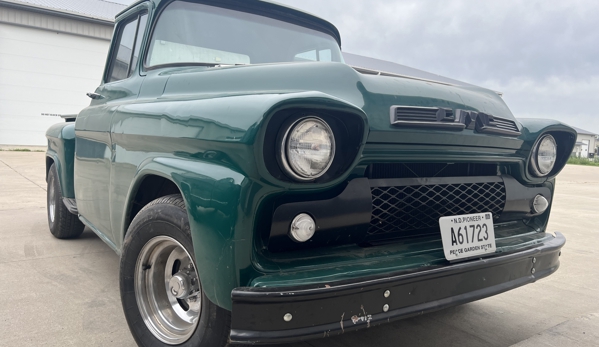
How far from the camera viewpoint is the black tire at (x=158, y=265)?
165 centimetres

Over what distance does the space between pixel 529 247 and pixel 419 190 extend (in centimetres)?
64

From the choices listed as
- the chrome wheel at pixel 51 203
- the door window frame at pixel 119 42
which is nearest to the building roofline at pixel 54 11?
the chrome wheel at pixel 51 203

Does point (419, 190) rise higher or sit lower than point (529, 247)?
higher

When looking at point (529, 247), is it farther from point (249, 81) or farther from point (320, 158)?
point (249, 81)

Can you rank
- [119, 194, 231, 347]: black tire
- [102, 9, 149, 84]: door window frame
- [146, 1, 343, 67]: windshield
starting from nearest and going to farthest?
[119, 194, 231, 347]: black tire
[146, 1, 343, 67]: windshield
[102, 9, 149, 84]: door window frame

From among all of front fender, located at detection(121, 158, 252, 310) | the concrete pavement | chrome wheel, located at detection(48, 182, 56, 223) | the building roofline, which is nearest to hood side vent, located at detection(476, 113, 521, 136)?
the concrete pavement

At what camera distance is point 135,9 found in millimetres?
2896

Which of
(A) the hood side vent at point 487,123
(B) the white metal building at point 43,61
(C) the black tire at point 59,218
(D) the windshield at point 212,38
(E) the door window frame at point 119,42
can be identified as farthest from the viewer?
(B) the white metal building at point 43,61

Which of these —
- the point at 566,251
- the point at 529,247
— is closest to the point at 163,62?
the point at 529,247

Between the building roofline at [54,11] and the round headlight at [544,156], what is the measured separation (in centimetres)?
1652

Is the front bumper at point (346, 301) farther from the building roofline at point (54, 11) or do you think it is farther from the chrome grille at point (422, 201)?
the building roofline at point (54, 11)

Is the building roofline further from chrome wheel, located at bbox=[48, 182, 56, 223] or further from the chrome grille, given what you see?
the chrome grille

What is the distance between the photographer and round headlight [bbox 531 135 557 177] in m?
2.41

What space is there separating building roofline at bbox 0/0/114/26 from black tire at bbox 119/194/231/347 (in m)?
16.1
